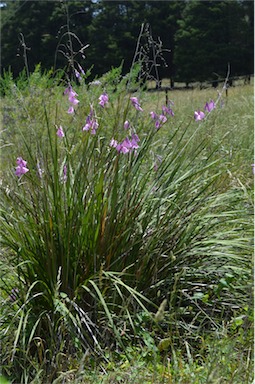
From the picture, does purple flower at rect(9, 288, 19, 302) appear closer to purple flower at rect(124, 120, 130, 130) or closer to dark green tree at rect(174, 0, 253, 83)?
purple flower at rect(124, 120, 130, 130)

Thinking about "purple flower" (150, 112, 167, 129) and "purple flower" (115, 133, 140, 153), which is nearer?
"purple flower" (115, 133, 140, 153)

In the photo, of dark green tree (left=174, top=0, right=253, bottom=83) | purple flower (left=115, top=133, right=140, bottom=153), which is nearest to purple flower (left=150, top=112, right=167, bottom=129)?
purple flower (left=115, top=133, right=140, bottom=153)

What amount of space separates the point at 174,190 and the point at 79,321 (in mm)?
809

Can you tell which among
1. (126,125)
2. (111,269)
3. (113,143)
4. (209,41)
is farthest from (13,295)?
(209,41)

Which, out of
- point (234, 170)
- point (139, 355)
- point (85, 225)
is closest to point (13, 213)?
point (85, 225)

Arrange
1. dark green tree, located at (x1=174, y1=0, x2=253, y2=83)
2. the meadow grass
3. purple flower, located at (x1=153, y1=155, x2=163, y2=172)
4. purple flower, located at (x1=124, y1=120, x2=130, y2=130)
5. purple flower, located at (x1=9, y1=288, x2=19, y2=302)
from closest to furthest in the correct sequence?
the meadow grass < purple flower, located at (x1=9, y1=288, x2=19, y2=302) < purple flower, located at (x1=124, y1=120, x2=130, y2=130) < purple flower, located at (x1=153, y1=155, x2=163, y2=172) < dark green tree, located at (x1=174, y1=0, x2=253, y2=83)

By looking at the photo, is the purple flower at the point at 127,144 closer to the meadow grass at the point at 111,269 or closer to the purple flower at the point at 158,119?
the meadow grass at the point at 111,269

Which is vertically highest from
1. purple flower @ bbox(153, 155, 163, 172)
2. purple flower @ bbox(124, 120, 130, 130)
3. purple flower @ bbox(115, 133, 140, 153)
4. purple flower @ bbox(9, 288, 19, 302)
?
purple flower @ bbox(124, 120, 130, 130)

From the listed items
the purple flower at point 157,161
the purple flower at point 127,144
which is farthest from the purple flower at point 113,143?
the purple flower at point 157,161

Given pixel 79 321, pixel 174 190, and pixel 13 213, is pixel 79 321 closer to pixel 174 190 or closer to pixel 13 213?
pixel 13 213

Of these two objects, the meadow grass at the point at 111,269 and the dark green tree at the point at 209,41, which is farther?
the dark green tree at the point at 209,41

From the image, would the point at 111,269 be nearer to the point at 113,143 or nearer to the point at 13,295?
the point at 13,295

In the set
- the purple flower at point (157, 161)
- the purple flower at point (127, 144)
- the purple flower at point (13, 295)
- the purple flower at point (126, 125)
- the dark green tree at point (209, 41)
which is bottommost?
the purple flower at point (13, 295)

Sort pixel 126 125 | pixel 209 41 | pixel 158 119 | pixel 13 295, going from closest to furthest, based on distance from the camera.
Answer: pixel 13 295 < pixel 126 125 < pixel 158 119 < pixel 209 41
